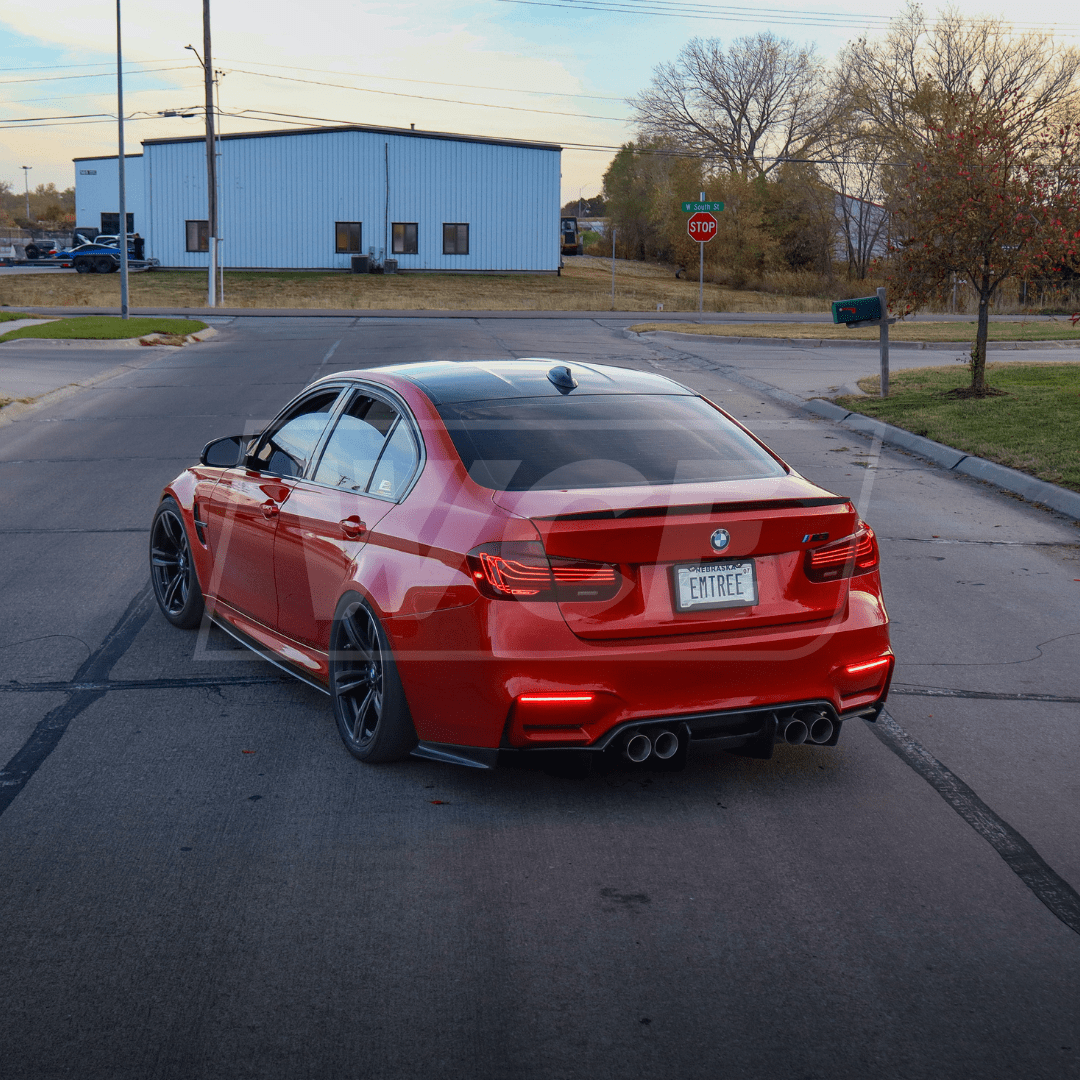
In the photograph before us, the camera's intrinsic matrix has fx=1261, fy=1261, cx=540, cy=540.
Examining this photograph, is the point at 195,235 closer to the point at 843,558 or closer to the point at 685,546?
the point at 843,558

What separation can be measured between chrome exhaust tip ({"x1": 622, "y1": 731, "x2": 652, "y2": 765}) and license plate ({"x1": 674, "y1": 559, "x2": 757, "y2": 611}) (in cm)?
47

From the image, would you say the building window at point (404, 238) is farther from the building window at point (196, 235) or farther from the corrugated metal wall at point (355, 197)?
the building window at point (196, 235)

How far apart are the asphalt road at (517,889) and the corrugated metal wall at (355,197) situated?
191ft

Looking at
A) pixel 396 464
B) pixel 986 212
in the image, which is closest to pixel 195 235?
pixel 986 212

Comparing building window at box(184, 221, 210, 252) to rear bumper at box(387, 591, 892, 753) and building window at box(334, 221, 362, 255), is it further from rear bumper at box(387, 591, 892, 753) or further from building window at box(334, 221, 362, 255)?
rear bumper at box(387, 591, 892, 753)

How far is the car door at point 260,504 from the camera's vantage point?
577 cm

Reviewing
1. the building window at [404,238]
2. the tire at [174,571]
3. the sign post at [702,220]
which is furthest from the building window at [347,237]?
the tire at [174,571]

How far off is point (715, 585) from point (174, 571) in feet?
12.5

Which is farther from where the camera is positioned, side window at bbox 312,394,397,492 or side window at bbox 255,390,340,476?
side window at bbox 255,390,340,476

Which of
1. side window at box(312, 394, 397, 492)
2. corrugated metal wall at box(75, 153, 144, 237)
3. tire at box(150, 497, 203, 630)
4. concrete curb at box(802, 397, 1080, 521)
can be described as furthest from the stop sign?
corrugated metal wall at box(75, 153, 144, 237)

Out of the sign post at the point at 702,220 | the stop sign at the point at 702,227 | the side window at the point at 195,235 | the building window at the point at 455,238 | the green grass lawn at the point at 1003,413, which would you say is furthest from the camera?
the building window at the point at 455,238

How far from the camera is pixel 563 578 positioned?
13.9ft

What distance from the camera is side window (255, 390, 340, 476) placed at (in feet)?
19.0

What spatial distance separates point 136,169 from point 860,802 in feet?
233
